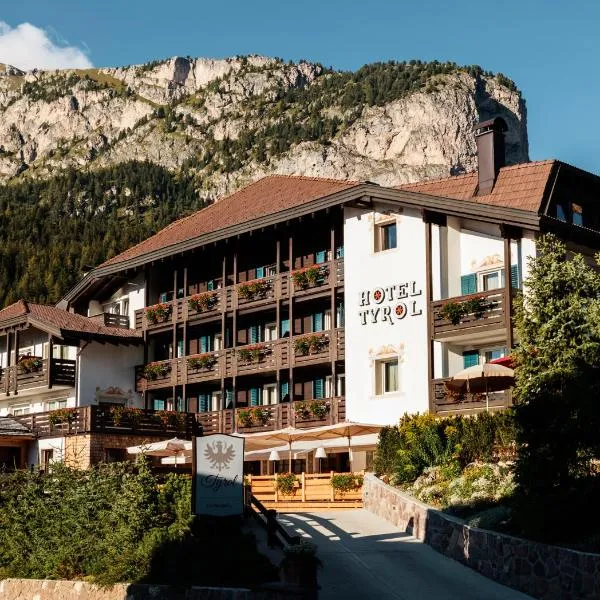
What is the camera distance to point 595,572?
55.4ft

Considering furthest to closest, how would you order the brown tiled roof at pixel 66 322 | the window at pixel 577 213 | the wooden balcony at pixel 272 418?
the brown tiled roof at pixel 66 322
the wooden balcony at pixel 272 418
the window at pixel 577 213

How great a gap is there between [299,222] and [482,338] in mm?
9128

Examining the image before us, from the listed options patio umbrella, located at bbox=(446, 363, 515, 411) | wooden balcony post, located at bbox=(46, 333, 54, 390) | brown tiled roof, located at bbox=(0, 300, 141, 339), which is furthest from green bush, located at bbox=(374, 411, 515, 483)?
wooden balcony post, located at bbox=(46, 333, 54, 390)

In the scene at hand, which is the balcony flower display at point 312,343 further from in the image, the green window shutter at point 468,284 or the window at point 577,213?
the window at point 577,213

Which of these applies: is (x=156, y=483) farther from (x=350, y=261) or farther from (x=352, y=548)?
(x=350, y=261)

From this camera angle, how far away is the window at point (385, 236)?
38.6m

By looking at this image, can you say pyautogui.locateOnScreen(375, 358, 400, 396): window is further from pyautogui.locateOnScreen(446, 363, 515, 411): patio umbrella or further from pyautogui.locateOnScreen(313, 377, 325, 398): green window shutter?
pyautogui.locateOnScreen(446, 363, 515, 411): patio umbrella

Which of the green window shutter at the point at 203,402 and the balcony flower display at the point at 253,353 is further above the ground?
the balcony flower display at the point at 253,353

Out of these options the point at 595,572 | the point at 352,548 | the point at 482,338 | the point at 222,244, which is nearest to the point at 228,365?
the point at 222,244

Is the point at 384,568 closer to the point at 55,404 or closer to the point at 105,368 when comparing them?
the point at 105,368

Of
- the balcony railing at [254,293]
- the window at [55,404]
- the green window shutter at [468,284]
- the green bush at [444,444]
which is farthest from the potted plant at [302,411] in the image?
the window at [55,404]

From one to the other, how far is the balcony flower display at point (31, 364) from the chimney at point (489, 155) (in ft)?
62.3

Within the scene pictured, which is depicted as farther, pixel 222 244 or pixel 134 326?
pixel 134 326

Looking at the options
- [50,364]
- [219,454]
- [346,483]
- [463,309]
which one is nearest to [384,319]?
[463,309]
